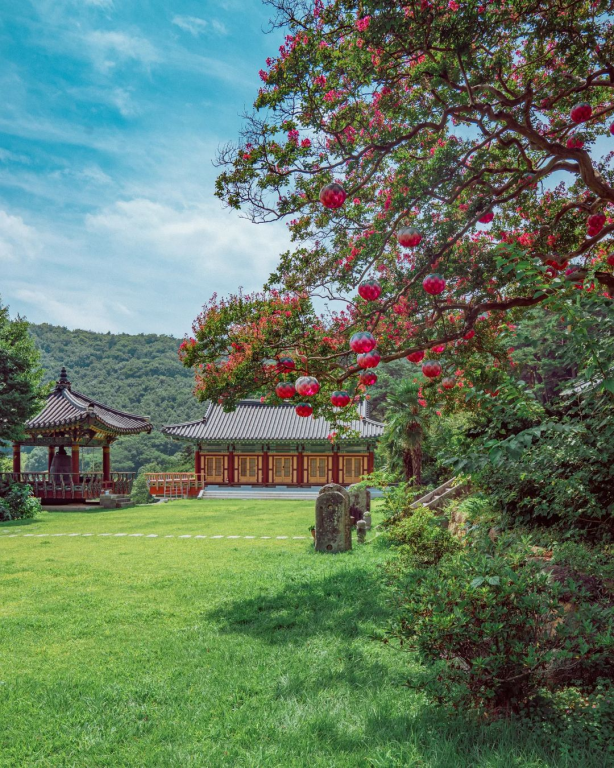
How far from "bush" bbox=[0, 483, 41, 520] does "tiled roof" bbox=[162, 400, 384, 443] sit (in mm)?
12772

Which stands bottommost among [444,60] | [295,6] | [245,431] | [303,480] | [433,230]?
[303,480]

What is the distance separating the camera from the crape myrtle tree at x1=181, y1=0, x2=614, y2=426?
5176mm

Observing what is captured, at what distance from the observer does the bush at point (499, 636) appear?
3037 millimetres

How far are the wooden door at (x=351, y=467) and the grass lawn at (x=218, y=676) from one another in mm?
22952

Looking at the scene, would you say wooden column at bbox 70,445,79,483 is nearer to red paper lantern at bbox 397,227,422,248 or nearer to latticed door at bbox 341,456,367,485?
latticed door at bbox 341,456,367,485

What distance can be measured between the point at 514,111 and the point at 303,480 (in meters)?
27.1

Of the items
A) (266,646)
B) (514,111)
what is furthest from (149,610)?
(514,111)

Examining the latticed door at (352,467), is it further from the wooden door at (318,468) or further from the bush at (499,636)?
the bush at (499,636)

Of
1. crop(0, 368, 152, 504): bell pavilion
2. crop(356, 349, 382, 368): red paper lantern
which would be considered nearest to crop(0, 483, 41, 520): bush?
crop(0, 368, 152, 504): bell pavilion

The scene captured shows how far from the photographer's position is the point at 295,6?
5.25m

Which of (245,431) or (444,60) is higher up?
(444,60)

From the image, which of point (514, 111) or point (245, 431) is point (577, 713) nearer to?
point (514, 111)

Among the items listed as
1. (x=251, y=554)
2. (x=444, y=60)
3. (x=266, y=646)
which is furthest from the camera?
(x=251, y=554)

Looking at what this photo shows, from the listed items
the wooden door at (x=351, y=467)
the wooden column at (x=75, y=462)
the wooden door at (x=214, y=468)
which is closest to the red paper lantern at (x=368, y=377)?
the wooden column at (x=75, y=462)
